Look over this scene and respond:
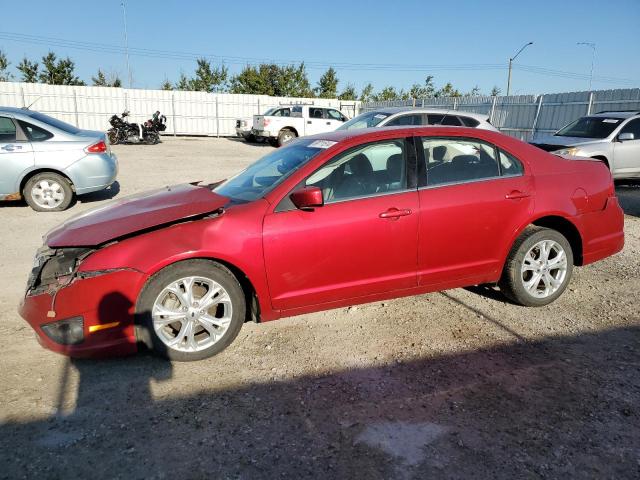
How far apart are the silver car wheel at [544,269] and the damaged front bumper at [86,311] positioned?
3.19 m

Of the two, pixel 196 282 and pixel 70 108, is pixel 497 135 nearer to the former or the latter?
pixel 196 282

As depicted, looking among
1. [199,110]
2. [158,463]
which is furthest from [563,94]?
[199,110]

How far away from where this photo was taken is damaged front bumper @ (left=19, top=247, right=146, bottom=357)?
3.05 m

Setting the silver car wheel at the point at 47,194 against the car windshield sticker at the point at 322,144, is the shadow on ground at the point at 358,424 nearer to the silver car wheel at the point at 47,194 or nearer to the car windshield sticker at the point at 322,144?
the car windshield sticker at the point at 322,144

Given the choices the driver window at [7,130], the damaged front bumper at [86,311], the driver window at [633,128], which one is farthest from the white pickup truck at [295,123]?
the damaged front bumper at [86,311]

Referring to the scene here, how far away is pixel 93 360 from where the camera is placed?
334cm

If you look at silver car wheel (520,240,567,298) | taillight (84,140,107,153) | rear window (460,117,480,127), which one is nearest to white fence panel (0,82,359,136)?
taillight (84,140,107,153)

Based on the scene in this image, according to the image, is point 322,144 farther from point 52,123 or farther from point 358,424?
point 52,123

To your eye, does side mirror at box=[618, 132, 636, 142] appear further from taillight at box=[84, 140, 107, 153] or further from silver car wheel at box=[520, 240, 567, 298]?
taillight at box=[84, 140, 107, 153]

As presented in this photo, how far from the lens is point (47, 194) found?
26.0ft

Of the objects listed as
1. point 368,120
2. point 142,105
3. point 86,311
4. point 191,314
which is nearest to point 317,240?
point 191,314

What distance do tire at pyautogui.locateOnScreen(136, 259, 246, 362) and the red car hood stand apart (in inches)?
15.1

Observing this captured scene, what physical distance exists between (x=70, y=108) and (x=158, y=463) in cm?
2882

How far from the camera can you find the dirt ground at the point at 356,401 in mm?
2381
